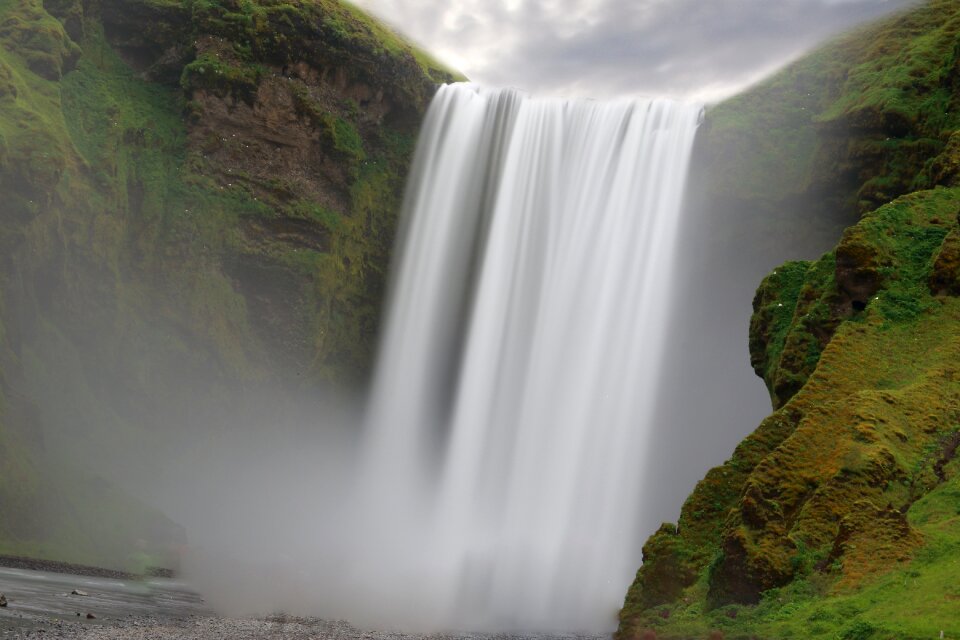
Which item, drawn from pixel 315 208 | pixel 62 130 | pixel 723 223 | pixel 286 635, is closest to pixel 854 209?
A: pixel 723 223

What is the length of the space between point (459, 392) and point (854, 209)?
19.8m

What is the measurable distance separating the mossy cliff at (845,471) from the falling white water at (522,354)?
12.5 metres

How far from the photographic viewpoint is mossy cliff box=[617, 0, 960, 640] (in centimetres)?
1523

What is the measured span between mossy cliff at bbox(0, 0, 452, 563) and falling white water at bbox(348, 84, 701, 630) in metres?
3.09

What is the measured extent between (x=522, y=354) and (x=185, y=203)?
18.0m

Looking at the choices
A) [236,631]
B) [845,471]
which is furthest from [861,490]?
[236,631]

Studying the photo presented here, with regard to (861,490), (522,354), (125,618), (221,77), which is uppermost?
(221,77)

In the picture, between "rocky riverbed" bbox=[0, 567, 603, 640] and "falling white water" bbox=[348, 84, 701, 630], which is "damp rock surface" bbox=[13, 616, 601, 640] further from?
"falling white water" bbox=[348, 84, 701, 630]

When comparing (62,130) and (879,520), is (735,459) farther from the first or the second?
(62,130)

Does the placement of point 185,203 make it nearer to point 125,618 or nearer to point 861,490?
point 125,618

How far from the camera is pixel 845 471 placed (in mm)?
17453

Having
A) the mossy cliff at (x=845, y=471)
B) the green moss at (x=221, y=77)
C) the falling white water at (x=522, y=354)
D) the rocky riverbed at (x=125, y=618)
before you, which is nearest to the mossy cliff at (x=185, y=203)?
the green moss at (x=221, y=77)

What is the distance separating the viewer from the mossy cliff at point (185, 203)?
39.8 meters

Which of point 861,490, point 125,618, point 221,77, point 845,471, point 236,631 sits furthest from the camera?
point 221,77
